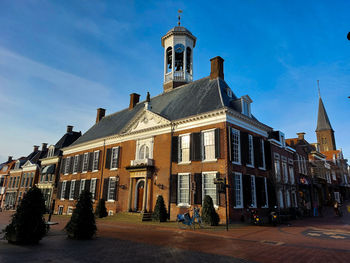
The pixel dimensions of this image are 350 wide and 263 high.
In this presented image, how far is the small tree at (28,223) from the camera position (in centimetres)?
918

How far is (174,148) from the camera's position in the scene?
850 inches

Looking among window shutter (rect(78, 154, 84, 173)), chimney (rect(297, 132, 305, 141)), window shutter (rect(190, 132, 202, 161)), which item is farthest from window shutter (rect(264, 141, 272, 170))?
window shutter (rect(78, 154, 84, 173))

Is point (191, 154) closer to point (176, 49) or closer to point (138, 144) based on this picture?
point (138, 144)

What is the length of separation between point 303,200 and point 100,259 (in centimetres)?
2994

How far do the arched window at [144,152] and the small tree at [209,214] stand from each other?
9.65 metres

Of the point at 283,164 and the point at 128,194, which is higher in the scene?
the point at 283,164

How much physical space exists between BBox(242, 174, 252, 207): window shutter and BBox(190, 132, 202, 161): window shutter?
13.2 feet

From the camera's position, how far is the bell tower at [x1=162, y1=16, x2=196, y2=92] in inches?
1166

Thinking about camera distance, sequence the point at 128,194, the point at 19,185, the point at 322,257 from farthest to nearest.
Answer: the point at 19,185, the point at 128,194, the point at 322,257

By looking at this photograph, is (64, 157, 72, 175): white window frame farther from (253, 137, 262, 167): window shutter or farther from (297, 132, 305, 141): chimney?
(297, 132, 305, 141): chimney

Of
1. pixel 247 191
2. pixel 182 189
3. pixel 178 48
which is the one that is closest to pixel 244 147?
pixel 247 191

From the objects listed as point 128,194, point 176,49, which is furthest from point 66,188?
point 176,49

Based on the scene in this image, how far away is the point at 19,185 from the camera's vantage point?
46.5 m

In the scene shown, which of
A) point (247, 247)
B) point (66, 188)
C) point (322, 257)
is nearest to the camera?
point (322, 257)
